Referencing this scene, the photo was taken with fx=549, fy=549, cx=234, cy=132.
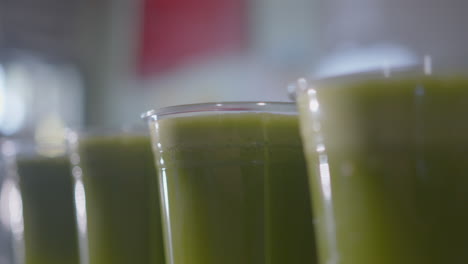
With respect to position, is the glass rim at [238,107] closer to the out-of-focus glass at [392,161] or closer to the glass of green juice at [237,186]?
the glass of green juice at [237,186]

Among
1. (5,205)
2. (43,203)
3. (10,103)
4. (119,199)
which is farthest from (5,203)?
(10,103)

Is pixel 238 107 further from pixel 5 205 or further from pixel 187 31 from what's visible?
pixel 187 31

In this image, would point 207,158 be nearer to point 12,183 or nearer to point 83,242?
point 83,242

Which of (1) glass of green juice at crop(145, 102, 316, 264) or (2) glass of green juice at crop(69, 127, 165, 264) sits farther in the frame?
(2) glass of green juice at crop(69, 127, 165, 264)

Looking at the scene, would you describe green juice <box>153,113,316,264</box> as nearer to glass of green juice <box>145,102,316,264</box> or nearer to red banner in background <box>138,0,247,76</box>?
glass of green juice <box>145,102,316,264</box>

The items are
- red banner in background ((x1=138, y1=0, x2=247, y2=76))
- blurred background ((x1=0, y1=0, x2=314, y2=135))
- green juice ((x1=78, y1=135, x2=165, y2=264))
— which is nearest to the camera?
green juice ((x1=78, y1=135, x2=165, y2=264))

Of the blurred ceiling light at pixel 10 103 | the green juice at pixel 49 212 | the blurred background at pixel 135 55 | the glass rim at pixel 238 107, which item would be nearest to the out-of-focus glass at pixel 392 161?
the glass rim at pixel 238 107

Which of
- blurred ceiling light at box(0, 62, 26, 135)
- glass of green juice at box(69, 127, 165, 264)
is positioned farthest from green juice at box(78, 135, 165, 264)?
blurred ceiling light at box(0, 62, 26, 135)
